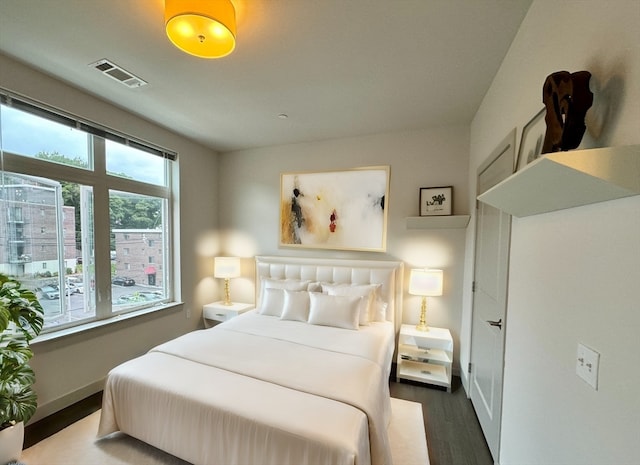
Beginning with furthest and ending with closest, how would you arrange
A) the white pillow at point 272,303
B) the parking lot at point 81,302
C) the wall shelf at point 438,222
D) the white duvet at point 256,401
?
the white pillow at point 272,303 → the wall shelf at point 438,222 → the parking lot at point 81,302 → the white duvet at point 256,401

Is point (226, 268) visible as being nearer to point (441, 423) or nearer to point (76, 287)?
point (76, 287)

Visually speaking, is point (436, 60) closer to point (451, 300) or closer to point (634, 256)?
point (634, 256)

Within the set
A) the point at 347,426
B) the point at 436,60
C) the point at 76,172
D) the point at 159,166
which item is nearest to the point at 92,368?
the point at 76,172

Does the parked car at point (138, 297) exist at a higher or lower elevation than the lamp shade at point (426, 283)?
lower

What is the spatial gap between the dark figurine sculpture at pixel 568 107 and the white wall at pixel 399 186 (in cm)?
218

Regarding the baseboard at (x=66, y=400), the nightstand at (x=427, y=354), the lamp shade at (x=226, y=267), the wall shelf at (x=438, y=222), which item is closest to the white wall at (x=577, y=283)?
the nightstand at (x=427, y=354)

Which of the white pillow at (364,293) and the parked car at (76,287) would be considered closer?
the parked car at (76,287)

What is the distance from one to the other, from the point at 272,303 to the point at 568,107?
2.86 m

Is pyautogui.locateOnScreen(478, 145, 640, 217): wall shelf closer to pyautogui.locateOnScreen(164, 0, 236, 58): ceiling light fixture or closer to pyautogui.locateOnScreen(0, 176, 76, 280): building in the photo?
pyautogui.locateOnScreen(164, 0, 236, 58): ceiling light fixture

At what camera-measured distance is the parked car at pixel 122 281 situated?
2.77 metres

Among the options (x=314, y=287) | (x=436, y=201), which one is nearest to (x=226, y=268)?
(x=314, y=287)

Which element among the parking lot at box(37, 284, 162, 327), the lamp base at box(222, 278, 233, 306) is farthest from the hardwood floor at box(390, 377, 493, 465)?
the parking lot at box(37, 284, 162, 327)

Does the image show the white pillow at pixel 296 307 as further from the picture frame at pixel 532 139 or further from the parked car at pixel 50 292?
the picture frame at pixel 532 139

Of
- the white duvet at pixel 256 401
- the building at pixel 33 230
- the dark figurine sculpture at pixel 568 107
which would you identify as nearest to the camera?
the dark figurine sculpture at pixel 568 107
